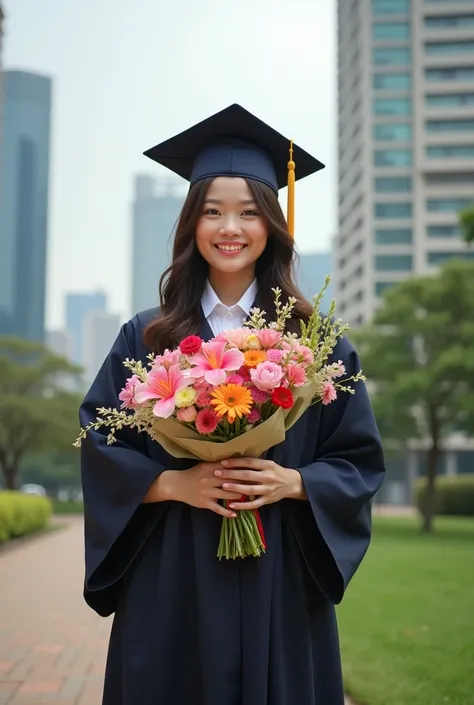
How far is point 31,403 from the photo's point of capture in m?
24.8

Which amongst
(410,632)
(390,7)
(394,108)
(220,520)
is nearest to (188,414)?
(220,520)

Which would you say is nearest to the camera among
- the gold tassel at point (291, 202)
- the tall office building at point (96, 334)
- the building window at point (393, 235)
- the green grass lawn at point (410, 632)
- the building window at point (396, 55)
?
the gold tassel at point (291, 202)

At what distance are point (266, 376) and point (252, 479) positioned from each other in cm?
29

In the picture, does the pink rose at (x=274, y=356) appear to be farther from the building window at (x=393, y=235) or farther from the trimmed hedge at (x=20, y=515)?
the building window at (x=393, y=235)

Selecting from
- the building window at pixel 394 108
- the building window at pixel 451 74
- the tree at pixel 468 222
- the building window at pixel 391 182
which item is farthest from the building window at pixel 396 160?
the tree at pixel 468 222

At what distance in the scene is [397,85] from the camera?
177 ft

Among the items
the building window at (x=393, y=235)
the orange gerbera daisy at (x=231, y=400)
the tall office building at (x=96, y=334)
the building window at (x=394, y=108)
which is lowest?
the orange gerbera daisy at (x=231, y=400)

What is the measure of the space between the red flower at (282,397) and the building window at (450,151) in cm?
5491

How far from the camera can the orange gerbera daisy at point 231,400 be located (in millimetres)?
1845

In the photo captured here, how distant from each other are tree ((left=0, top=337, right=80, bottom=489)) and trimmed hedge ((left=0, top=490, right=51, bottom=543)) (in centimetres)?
594

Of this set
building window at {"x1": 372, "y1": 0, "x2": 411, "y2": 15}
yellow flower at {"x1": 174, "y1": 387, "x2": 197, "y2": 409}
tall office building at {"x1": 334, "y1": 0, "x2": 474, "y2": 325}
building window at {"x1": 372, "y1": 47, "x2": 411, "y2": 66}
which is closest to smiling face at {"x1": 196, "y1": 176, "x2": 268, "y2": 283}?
yellow flower at {"x1": 174, "y1": 387, "x2": 197, "y2": 409}

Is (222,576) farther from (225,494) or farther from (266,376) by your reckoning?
(266,376)

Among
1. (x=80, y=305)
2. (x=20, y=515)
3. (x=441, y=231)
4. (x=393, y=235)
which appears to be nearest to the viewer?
(x=20, y=515)

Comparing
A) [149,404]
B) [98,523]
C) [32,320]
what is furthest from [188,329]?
[32,320]
